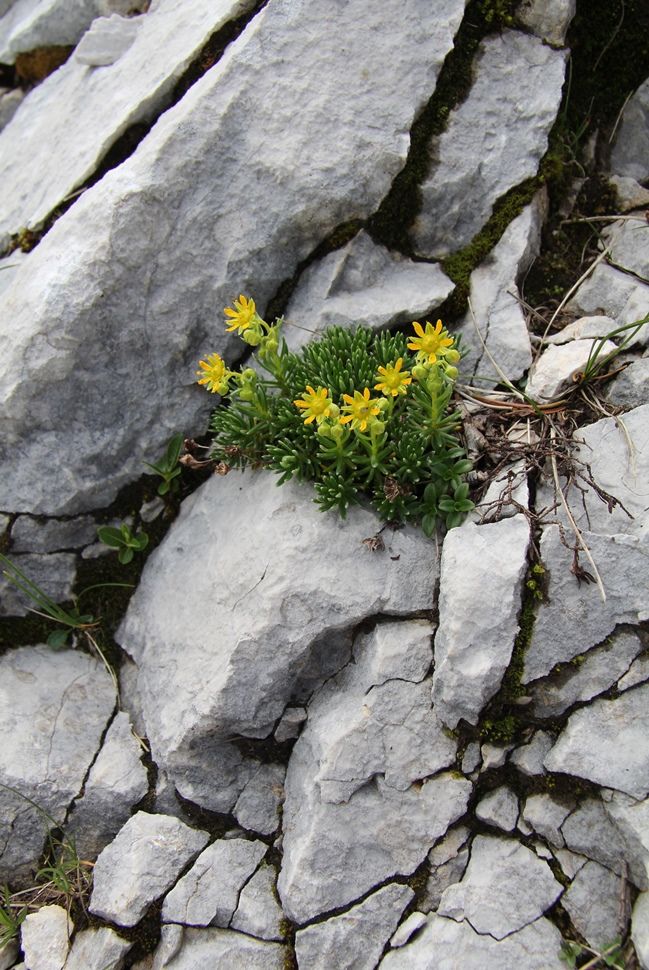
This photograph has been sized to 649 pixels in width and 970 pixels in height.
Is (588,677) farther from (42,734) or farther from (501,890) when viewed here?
(42,734)

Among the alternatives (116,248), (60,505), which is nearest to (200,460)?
(60,505)

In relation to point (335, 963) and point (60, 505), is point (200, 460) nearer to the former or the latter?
point (60, 505)

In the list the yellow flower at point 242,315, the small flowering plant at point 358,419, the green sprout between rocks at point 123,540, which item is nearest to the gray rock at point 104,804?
the green sprout between rocks at point 123,540

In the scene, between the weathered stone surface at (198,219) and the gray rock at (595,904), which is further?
the weathered stone surface at (198,219)

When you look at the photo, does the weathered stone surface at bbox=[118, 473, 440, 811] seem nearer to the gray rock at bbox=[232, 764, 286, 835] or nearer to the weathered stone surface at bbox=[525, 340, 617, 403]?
the gray rock at bbox=[232, 764, 286, 835]

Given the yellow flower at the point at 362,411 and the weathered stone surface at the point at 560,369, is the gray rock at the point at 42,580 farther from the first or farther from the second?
the weathered stone surface at the point at 560,369

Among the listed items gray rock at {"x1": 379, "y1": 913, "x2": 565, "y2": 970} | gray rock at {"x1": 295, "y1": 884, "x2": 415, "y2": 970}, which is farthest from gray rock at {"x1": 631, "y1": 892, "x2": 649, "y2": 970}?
gray rock at {"x1": 295, "y1": 884, "x2": 415, "y2": 970}
